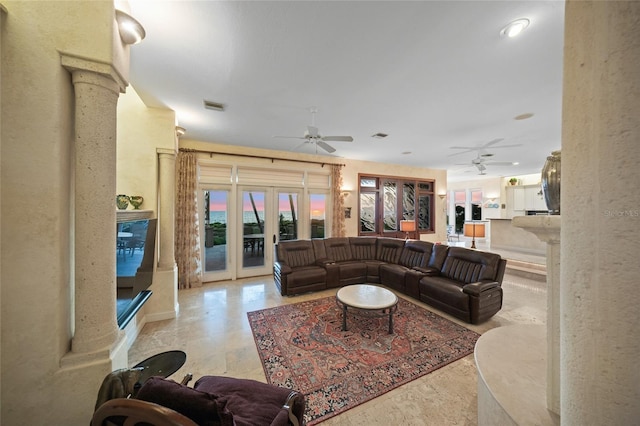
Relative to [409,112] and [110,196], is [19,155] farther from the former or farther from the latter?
[409,112]

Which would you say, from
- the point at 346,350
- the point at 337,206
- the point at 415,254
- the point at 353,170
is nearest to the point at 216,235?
the point at 337,206

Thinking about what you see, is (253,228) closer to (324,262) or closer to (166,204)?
(324,262)

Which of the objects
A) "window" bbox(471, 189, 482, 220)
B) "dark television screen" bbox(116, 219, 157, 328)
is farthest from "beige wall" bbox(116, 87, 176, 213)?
"window" bbox(471, 189, 482, 220)

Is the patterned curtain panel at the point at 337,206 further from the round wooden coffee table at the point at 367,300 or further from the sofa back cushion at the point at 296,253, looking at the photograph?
the round wooden coffee table at the point at 367,300

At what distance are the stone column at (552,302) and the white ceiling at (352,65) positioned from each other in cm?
163

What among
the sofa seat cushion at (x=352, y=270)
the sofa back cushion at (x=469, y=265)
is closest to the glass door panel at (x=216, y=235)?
the sofa seat cushion at (x=352, y=270)

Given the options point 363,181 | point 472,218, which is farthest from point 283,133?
point 472,218

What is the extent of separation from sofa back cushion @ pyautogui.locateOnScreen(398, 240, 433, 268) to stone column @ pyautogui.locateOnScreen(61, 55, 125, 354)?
4.49 m

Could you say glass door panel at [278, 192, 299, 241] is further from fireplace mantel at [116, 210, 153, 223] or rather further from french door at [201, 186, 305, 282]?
fireplace mantel at [116, 210, 153, 223]

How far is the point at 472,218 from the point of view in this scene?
34.5 ft

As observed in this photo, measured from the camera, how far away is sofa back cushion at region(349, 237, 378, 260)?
17.4 ft

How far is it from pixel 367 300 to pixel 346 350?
68 centimetres

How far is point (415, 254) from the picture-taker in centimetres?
465

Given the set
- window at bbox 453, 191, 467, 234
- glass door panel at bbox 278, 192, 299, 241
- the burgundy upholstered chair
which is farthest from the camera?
window at bbox 453, 191, 467, 234
